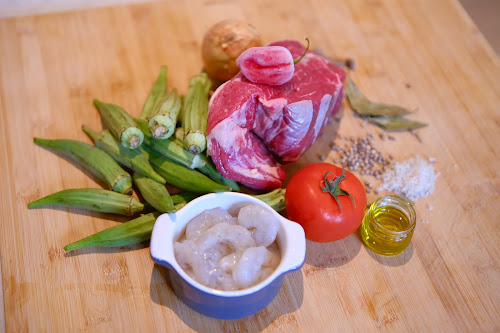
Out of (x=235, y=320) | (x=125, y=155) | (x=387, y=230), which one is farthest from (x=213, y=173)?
(x=387, y=230)

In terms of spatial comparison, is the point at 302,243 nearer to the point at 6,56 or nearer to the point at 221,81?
the point at 221,81

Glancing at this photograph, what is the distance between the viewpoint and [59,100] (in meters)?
2.64

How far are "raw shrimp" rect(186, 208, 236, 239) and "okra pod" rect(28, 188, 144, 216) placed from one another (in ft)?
1.17

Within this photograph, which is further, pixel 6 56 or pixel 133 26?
pixel 133 26

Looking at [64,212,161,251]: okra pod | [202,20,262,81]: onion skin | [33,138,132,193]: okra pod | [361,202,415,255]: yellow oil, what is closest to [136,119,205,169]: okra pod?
[33,138,132,193]: okra pod

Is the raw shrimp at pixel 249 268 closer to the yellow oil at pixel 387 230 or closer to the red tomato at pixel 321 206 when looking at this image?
the red tomato at pixel 321 206

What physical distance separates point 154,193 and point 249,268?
636mm

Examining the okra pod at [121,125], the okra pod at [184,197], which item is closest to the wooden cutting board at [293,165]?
the okra pod at [121,125]

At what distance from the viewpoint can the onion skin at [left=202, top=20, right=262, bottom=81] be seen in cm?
253

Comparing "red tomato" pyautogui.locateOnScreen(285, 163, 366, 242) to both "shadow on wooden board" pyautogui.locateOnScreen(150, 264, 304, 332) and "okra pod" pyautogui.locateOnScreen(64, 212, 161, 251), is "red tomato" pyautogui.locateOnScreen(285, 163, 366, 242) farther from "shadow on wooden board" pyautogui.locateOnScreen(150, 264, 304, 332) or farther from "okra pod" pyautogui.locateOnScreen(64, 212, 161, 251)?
"okra pod" pyautogui.locateOnScreen(64, 212, 161, 251)

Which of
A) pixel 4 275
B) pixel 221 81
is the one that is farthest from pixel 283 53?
pixel 4 275

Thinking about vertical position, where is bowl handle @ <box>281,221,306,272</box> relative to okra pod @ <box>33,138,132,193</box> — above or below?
above

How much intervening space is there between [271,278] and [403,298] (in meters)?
0.71

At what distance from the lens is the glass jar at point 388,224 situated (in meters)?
2.13
